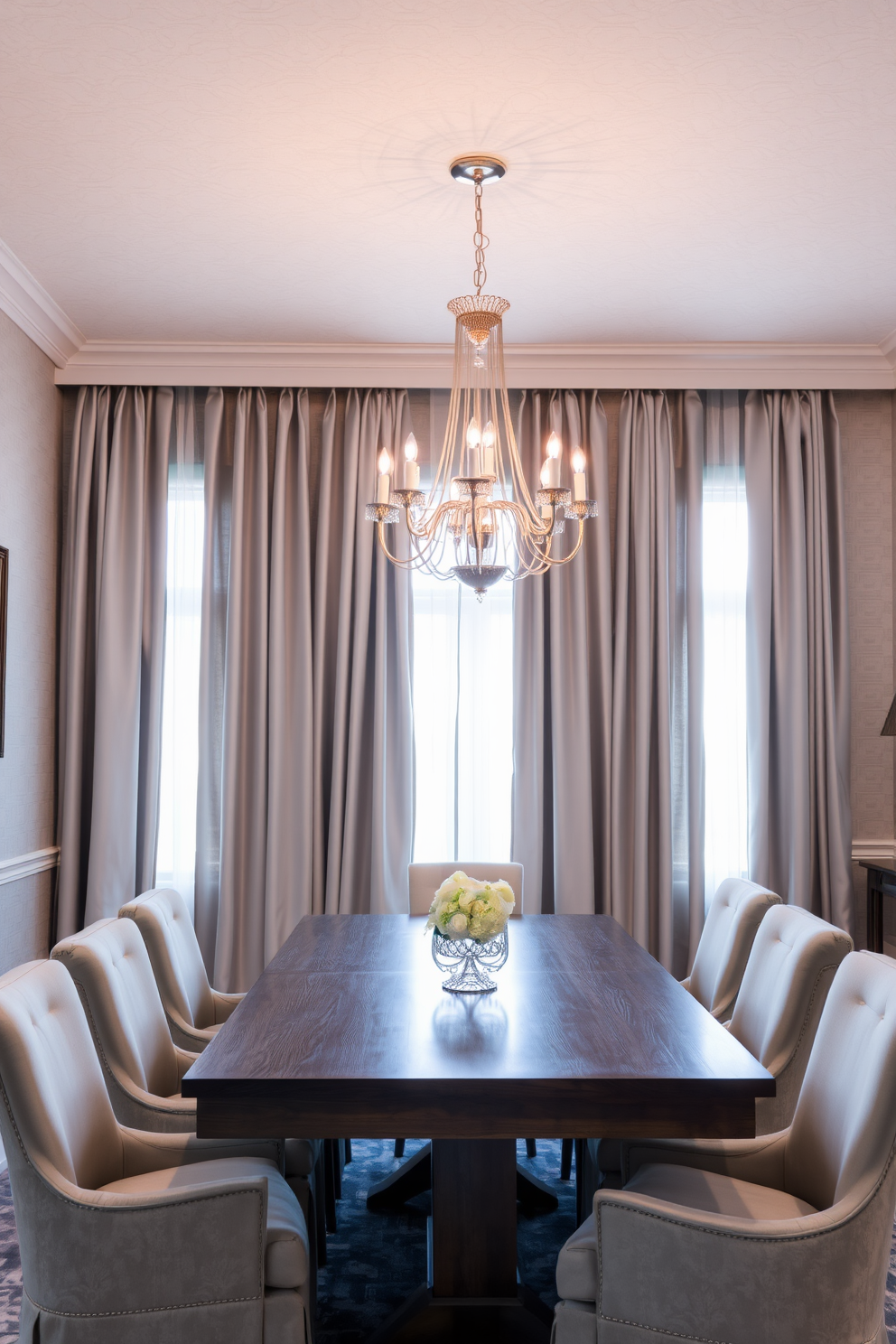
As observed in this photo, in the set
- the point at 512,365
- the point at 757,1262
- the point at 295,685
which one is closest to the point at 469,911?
the point at 757,1262

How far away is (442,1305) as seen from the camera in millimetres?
1971

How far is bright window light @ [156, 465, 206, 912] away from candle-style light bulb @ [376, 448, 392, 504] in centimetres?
187

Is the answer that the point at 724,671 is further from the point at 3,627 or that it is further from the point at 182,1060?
the point at 3,627

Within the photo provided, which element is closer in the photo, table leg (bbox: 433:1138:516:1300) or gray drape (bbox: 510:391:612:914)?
table leg (bbox: 433:1138:516:1300)

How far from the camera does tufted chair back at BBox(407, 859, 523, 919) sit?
3.38 meters

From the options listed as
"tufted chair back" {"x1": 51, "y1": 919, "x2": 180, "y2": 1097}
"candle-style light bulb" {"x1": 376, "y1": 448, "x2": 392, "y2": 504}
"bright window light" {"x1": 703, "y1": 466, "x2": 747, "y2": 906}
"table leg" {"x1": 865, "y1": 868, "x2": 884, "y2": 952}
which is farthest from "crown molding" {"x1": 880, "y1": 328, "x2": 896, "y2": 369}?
"tufted chair back" {"x1": 51, "y1": 919, "x2": 180, "y2": 1097}

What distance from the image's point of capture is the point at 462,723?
4.16m

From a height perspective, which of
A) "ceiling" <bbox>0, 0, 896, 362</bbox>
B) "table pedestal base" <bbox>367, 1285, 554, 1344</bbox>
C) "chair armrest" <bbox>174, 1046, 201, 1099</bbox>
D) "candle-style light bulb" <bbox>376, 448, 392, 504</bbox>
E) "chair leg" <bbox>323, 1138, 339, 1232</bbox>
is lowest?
"chair leg" <bbox>323, 1138, 339, 1232</bbox>

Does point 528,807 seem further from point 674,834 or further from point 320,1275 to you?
point 320,1275

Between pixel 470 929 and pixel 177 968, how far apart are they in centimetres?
94

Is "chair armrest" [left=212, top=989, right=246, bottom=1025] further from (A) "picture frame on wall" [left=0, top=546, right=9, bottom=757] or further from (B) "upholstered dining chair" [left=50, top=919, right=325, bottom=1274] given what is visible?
(A) "picture frame on wall" [left=0, top=546, right=9, bottom=757]

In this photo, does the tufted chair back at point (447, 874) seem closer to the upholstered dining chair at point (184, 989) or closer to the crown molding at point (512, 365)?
the upholstered dining chair at point (184, 989)

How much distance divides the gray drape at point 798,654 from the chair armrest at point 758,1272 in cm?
254

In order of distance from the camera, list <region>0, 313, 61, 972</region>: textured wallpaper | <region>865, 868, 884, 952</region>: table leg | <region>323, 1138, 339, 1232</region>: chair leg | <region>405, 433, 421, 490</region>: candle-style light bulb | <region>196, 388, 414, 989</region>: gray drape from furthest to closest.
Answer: <region>196, 388, 414, 989</region>: gray drape, <region>865, 868, 884, 952</region>: table leg, <region>0, 313, 61, 972</region>: textured wallpaper, <region>323, 1138, 339, 1232</region>: chair leg, <region>405, 433, 421, 490</region>: candle-style light bulb
